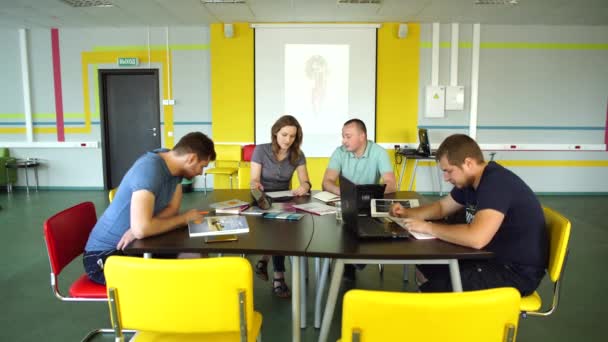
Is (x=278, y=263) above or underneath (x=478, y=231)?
underneath

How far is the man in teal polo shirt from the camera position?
3.02 m

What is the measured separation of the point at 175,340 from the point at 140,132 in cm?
607

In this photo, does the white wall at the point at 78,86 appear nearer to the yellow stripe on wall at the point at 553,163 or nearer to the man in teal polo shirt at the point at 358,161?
the man in teal polo shirt at the point at 358,161

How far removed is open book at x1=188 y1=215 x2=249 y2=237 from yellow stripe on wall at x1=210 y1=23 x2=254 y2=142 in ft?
14.3

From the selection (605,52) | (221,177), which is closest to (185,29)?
(221,177)

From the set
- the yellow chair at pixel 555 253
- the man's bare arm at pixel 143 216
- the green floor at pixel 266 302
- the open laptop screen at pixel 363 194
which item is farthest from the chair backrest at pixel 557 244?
the man's bare arm at pixel 143 216

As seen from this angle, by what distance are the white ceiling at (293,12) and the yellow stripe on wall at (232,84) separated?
290mm

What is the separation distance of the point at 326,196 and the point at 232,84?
13.3 ft

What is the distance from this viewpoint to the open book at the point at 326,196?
104 inches

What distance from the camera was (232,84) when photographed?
629 cm

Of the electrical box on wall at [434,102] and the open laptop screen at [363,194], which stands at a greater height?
the electrical box on wall at [434,102]

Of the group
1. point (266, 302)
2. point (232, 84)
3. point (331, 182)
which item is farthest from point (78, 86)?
point (266, 302)

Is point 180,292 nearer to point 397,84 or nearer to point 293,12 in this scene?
point 293,12

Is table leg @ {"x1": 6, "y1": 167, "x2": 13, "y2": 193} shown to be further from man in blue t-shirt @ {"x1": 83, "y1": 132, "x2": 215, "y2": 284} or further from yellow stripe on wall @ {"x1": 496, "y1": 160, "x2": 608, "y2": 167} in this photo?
yellow stripe on wall @ {"x1": 496, "y1": 160, "x2": 608, "y2": 167}
